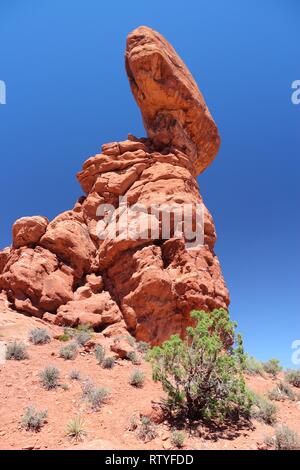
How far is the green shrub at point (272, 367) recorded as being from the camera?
50.5ft

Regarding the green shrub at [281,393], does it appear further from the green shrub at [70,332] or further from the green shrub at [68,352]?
the green shrub at [70,332]

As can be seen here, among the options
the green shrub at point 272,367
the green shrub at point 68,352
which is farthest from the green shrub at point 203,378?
the green shrub at point 272,367

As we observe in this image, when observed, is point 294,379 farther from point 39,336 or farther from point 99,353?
point 39,336

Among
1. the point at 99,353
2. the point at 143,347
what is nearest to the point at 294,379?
the point at 143,347

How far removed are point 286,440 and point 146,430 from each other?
2.96 meters

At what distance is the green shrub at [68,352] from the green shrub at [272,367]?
391 inches

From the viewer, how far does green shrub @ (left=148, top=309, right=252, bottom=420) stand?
7.84 metres

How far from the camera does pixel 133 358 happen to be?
11.6 m

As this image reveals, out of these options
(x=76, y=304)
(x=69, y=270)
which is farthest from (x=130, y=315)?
(x=69, y=270)

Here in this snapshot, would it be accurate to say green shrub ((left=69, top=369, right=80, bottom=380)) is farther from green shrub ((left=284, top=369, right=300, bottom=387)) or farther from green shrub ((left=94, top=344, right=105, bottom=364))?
green shrub ((left=284, top=369, right=300, bottom=387))

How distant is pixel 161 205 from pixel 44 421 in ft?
41.6
